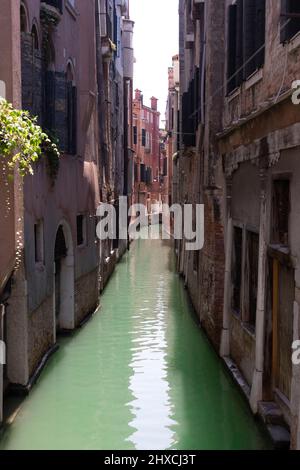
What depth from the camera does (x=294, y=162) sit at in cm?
567

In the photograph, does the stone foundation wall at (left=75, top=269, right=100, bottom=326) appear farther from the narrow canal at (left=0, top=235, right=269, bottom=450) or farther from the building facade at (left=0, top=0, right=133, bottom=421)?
the narrow canal at (left=0, top=235, right=269, bottom=450)

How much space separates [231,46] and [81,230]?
557cm

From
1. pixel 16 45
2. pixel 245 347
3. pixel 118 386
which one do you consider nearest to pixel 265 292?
pixel 245 347

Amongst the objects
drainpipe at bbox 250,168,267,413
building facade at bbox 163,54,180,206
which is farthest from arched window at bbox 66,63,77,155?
building facade at bbox 163,54,180,206

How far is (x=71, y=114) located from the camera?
424 inches

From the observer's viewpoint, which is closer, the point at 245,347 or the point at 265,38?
the point at 265,38

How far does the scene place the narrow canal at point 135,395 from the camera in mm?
6512

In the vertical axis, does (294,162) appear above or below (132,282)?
above

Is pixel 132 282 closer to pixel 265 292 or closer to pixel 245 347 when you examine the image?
pixel 245 347

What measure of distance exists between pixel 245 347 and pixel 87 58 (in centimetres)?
783

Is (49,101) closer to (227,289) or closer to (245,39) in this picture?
(245,39)

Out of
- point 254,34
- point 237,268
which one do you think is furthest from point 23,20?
point 237,268
